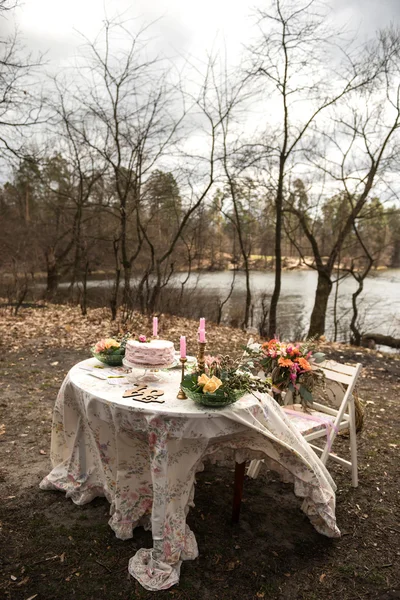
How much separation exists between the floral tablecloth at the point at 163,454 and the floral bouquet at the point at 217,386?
7 cm

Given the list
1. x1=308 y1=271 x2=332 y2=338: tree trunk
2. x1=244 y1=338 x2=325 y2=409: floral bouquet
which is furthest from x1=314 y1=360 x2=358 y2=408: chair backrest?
x1=308 y1=271 x2=332 y2=338: tree trunk

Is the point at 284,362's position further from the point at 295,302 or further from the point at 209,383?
the point at 295,302

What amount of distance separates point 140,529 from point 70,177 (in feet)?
54.9

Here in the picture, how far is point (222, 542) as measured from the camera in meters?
2.64

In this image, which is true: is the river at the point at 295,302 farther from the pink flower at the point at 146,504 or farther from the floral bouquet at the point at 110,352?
the pink flower at the point at 146,504

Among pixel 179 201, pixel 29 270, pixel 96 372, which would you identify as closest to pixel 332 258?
pixel 179 201

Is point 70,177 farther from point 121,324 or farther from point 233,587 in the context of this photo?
point 233,587

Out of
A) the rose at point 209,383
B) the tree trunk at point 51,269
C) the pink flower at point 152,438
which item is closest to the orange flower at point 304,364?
the rose at point 209,383

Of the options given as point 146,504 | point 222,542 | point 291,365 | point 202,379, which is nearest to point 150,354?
point 202,379

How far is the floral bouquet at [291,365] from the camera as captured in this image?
3.08 m

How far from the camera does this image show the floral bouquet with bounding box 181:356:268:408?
7.48 feet

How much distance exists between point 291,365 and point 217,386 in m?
1.01

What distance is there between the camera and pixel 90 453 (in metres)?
3.05

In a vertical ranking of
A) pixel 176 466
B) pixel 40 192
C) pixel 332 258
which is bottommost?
pixel 176 466
